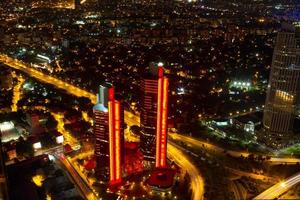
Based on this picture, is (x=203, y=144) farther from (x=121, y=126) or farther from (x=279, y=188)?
(x=121, y=126)

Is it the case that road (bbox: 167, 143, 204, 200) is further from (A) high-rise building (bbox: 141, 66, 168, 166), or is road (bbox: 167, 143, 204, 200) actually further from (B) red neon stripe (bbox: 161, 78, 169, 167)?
(A) high-rise building (bbox: 141, 66, 168, 166)

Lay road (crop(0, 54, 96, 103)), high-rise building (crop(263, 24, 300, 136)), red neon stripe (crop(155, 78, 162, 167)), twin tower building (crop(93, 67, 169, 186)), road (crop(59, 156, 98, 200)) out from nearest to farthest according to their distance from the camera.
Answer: twin tower building (crop(93, 67, 169, 186)) → road (crop(59, 156, 98, 200)) → red neon stripe (crop(155, 78, 162, 167)) → high-rise building (crop(263, 24, 300, 136)) → road (crop(0, 54, 96, 103))

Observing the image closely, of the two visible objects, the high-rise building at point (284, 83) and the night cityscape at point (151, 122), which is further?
the high-rise building at point (284, 83)

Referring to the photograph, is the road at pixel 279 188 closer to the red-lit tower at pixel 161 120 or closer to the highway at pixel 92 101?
the highway at pixel 92 101

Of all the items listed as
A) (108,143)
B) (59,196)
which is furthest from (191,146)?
(59,196)

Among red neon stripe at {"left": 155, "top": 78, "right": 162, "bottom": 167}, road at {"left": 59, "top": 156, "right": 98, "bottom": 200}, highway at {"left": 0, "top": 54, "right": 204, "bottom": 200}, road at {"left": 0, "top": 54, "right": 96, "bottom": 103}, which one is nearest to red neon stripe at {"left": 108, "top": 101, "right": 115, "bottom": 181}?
road at {"left": 59, "top": 156, "right": 98, "bottom": 200}

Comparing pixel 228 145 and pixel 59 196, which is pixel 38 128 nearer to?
pixel 59 196

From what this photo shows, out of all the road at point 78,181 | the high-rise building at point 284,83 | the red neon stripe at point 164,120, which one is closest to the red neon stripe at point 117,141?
the road at point 78,181
